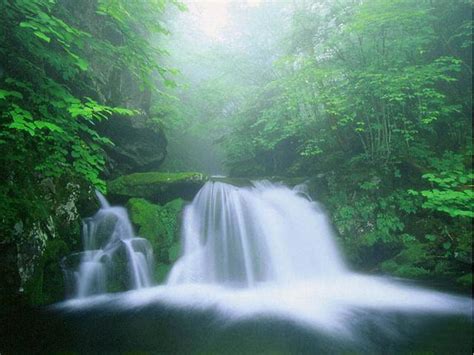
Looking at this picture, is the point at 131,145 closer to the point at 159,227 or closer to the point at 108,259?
the point at 159,227

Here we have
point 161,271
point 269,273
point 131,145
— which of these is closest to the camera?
point 161,271

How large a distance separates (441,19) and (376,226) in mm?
6546

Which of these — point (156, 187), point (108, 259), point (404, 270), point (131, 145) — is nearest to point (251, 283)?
point (108, 259)

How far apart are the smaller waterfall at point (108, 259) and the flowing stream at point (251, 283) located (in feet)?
0.07

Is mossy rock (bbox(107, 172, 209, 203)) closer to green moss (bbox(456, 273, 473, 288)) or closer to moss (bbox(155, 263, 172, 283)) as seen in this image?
moss (bbox(155, 263, 172, 283))

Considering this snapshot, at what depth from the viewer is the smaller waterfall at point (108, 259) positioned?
18.0ft

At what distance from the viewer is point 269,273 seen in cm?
701

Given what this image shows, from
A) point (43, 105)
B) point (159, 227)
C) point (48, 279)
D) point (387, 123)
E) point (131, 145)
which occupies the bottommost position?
point (48, 279)

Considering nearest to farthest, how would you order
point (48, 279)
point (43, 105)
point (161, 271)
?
point (43, 105)
point (48, 279)
point (161, 271)

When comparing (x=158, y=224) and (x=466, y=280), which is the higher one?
(x=158, y=224)

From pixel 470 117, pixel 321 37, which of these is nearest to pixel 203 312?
pixel 321 37

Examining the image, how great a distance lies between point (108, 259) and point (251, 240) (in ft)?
11.6

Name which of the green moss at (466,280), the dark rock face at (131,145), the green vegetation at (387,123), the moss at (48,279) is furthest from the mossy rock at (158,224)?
the green moss at (466,280)

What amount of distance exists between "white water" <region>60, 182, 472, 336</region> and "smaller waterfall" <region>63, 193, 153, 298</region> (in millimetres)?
286
